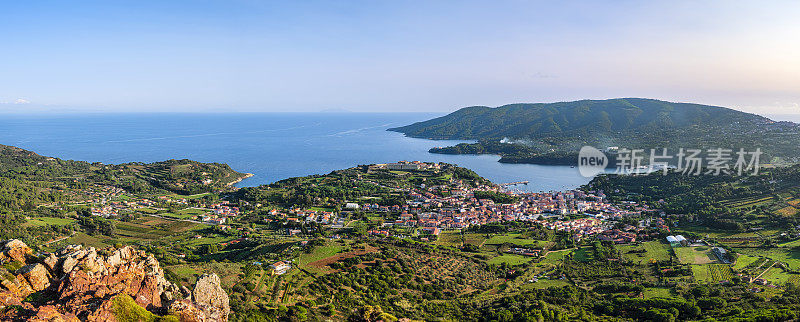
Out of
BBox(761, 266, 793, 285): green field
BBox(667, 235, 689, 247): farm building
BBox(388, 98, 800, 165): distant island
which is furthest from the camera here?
BBox(388, 98, 800, 165): distant island

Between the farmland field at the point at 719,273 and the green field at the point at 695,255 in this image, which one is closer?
the farmland field at the point at 719,273

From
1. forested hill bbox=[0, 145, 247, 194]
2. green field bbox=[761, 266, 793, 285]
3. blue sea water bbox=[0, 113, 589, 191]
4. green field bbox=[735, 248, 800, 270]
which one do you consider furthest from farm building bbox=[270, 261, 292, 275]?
blue sea water bbox=[0, 113, 589, 191]

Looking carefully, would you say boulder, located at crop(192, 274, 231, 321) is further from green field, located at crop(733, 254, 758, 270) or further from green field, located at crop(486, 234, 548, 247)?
green field, located at crop(733, 254, 758, 270)

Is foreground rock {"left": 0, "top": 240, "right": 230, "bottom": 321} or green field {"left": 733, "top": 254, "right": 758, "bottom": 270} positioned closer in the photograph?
foreground rock {"left": 0, "top": 240, "right": 230, "bottom": 321}

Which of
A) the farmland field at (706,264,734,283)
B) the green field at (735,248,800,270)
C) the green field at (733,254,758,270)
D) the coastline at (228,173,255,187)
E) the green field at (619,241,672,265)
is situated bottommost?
the coastline at (228,173,255,187)

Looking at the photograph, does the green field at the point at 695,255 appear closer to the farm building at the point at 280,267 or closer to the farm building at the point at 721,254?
the farm building at the point at 721,254

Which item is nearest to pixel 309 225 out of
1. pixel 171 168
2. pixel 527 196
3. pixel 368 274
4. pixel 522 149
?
pixel 368 274

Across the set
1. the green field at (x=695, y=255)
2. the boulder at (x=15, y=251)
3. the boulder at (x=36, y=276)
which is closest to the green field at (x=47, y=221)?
the boulder at (x=15, y=251)

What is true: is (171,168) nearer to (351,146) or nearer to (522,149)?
(351,146)
